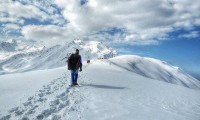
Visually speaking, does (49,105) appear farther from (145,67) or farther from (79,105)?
(145,67)

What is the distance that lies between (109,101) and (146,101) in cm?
312

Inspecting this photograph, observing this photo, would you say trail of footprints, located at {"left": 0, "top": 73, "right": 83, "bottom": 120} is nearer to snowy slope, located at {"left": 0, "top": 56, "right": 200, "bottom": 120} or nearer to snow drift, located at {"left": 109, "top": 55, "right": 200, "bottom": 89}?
snowy slope, located at {"left": 0, "top": 56, "right": 200, "bottom": 120}

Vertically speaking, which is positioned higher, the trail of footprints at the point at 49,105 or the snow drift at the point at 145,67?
the trail of footprints at the point at 49,105

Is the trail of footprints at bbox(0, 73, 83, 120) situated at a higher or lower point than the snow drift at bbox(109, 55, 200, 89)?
higher

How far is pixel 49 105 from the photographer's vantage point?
13.6 meters

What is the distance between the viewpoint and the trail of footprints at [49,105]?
11.8 m

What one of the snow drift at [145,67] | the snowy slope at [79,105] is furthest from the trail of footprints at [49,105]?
the snow drift at [145,67]

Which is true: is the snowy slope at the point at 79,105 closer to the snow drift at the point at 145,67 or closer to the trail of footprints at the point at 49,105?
the trail of footprints at the point at 49,105

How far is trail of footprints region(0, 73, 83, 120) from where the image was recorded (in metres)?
11.8

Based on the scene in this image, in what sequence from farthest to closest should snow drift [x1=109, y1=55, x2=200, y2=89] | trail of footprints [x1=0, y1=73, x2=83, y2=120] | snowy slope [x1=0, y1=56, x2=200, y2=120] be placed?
snow drift [x1=109, y1=55, x2=200, y2=89] < snowy slope [x1=0, y1=56, x2=200, y2=120] < trail of footprints [x1=0, y1=73, x2=83, y2=120]

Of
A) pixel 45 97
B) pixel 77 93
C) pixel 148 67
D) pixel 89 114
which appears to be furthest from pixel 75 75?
pixel 148 67

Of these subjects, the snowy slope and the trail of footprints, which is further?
the snowy slope

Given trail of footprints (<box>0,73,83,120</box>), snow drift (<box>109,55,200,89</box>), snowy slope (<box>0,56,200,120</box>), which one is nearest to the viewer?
trail of footprints (<box>0,73,83,120</box>)

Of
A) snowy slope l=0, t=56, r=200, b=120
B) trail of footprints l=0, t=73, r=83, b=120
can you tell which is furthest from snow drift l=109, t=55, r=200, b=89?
trail of footprints l=0, t=73, r=83, b=120
